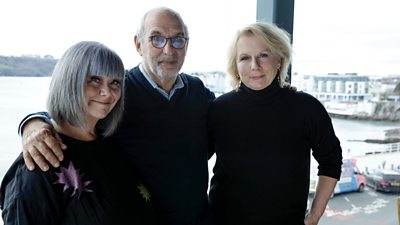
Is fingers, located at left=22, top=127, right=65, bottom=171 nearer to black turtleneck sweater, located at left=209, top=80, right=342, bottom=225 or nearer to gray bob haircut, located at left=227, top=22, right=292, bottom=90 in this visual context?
black turtleneck sweater, located at left=209, top=80, right=342, bottom=225

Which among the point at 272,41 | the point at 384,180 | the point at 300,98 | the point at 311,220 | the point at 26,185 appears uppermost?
the point at 272,41

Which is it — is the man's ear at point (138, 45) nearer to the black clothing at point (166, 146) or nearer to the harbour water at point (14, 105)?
the black clothing at point (166, 146)

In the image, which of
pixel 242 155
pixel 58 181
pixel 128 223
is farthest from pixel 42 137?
pixel 242 155

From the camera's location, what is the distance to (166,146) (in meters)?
1.53

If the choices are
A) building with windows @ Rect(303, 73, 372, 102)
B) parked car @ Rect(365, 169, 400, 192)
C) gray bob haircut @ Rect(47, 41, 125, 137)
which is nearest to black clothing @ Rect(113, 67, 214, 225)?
gray bob haircut @ Rect(47, 41, 125, 137)

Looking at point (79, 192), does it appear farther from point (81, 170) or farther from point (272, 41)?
point (272, 41)

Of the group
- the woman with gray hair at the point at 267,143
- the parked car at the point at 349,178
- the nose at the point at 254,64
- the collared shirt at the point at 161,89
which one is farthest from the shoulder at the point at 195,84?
the parked car at the point at 349,178

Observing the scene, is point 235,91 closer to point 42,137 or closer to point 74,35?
point 74,35

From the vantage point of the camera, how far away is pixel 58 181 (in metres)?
1.04

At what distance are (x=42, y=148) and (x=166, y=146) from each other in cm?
58

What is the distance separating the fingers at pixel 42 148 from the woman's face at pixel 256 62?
2.91 feet

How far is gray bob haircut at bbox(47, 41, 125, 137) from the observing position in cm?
111

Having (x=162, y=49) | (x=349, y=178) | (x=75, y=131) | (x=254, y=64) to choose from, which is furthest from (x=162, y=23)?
(x=349, y=178)

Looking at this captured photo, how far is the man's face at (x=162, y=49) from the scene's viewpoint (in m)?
1.53
